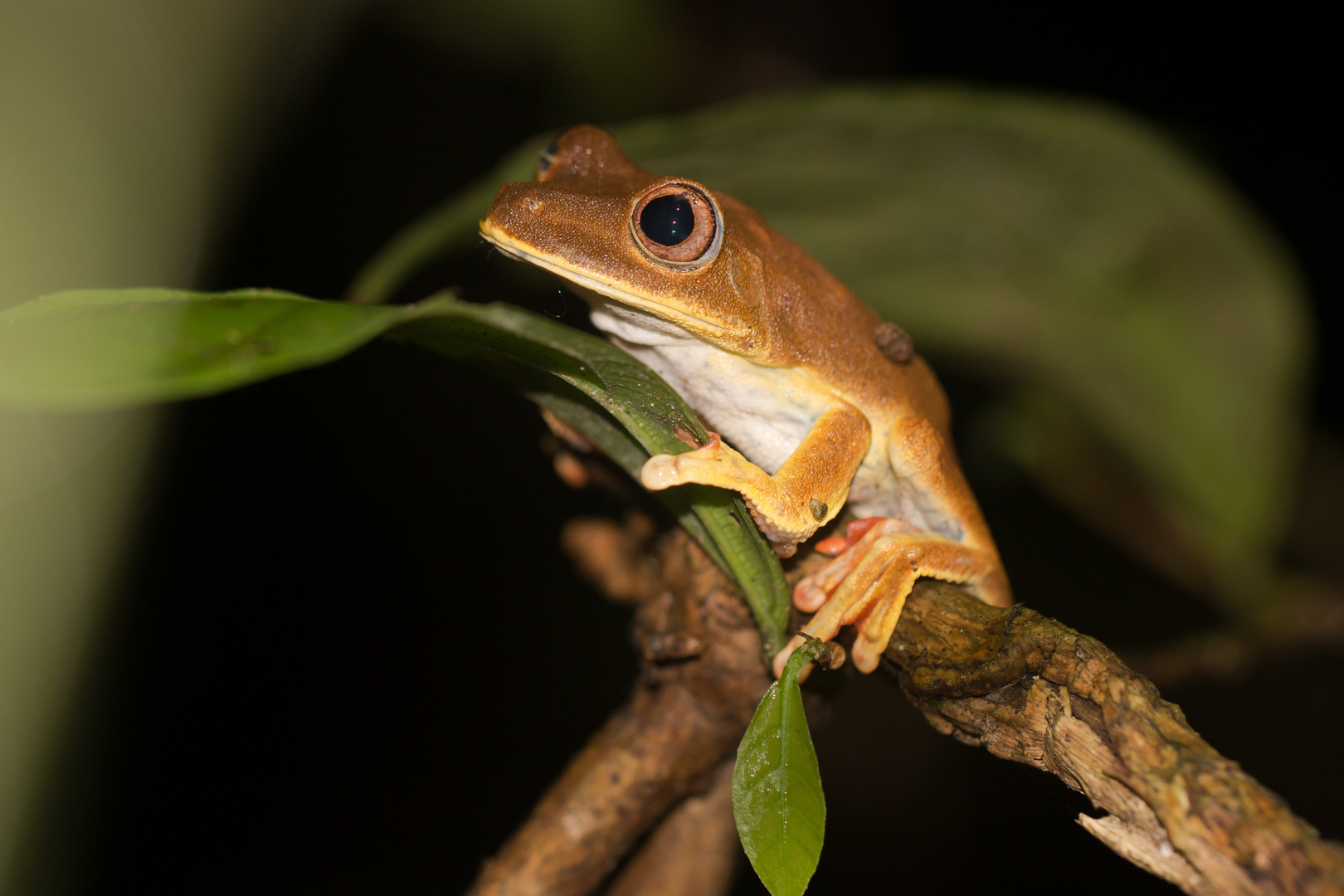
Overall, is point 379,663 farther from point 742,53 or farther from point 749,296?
point 742,53

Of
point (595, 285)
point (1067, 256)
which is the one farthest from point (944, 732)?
point (1067, 256)

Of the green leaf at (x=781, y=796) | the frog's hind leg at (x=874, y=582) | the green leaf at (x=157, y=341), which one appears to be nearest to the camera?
the green leaf at (x=157, y=341)

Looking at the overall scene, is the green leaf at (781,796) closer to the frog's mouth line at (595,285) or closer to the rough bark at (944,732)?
the rough bark at (944,732)

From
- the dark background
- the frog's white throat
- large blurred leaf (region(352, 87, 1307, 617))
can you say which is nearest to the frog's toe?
the frog's white throat

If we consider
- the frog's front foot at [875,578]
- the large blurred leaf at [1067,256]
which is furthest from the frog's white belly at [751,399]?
the large blurred leaf at [1067,256]

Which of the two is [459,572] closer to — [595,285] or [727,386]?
[727,386]

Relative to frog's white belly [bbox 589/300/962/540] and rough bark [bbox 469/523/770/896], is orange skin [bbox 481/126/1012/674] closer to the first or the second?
frog's white belly [bbox 589/300/962/540]
